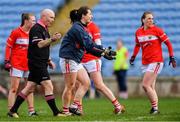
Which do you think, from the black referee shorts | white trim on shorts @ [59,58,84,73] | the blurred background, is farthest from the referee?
the blurred background

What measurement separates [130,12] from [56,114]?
13.3 metres

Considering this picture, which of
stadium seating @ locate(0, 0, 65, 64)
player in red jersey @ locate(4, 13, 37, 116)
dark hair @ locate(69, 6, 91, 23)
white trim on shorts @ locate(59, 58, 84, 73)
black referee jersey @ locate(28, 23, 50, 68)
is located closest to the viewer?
black referee jersey @ locate(28, 23, 50, 68)

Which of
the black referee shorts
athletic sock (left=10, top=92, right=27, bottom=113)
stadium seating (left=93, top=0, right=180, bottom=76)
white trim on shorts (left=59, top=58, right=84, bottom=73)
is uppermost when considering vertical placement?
stadium seating (left=93, top=0, right=180, bottom=76)

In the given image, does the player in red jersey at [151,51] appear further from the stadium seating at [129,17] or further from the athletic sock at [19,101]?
the stadium seating at [129,17]

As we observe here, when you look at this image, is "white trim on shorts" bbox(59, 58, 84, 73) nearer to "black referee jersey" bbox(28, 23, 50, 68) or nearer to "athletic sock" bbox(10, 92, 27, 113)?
"black referee jersey" bbox(28, 23, 50, 68)

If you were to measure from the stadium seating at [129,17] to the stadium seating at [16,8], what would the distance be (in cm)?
165

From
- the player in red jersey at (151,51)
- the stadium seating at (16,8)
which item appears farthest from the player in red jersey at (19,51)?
the stadium seating at (16,8)

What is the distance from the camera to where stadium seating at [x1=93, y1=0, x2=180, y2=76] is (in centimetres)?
2611

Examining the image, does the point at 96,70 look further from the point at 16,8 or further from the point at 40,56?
the point at 16,8

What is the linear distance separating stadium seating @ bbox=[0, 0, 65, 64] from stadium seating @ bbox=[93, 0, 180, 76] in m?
1.65

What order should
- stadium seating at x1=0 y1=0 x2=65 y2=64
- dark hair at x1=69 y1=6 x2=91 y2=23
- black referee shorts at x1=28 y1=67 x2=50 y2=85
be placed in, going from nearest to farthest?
black referee shorts at x1=28 y1=67 x2=50 y2=85 → dark hair at x1=69 y1=6 x2=91 y2=23 → stadium seating at x1=0 y1=0 x2=65 y2=64

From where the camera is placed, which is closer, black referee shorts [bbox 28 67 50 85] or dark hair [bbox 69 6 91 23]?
black referee shorts [bbox 28 67 50 85]

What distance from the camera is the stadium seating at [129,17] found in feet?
85.7

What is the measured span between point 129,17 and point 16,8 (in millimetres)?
4128
